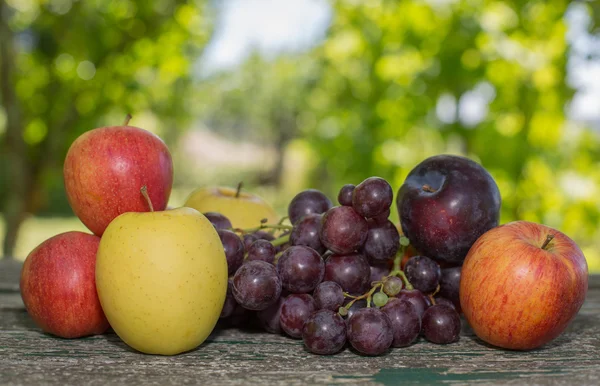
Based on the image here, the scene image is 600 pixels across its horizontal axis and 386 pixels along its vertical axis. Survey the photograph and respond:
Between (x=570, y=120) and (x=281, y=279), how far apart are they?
4434 millimetres

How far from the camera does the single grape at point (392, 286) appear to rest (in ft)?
3.47

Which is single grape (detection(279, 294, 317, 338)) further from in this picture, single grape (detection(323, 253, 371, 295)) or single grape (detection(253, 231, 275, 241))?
single grape (detection(253, 231, 275, 241))

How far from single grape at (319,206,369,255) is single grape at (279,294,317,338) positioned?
11 centimetres

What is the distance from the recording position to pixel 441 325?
104 cm

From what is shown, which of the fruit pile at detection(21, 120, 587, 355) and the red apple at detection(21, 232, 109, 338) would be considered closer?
the fruit pile at detection(21, 120, 587, 355)

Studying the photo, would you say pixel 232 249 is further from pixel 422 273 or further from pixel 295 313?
pixel 422 273

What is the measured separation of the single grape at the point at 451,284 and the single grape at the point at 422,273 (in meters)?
0.04

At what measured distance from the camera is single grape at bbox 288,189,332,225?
1.26 metres

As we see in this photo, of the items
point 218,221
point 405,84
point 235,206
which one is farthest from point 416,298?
point 405,84

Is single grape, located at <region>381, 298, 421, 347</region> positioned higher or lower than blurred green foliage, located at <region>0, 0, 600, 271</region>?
lower

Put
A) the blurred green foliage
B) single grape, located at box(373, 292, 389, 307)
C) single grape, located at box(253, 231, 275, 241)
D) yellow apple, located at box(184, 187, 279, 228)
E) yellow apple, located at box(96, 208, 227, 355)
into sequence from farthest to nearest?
the blurred green foliage → yellow apple, located at box(184, 187, 279, 228) → single grape, located at box(253, 231, 275, 241) → single grape, located at box(373, 292, 389, 307) → yellow apple, located at box(96, 208, 227, 355)

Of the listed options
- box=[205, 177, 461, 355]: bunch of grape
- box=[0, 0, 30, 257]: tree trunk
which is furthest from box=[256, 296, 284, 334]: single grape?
box=[0, 0, 30, 257]: tree trunk

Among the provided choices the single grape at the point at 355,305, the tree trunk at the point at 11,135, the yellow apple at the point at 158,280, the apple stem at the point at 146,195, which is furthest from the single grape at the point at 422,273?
the tree trunk at the point at 11,135

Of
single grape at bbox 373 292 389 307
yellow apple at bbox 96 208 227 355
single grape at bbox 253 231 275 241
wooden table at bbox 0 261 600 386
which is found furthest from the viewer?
single grape at bbox 253 231 275 241
